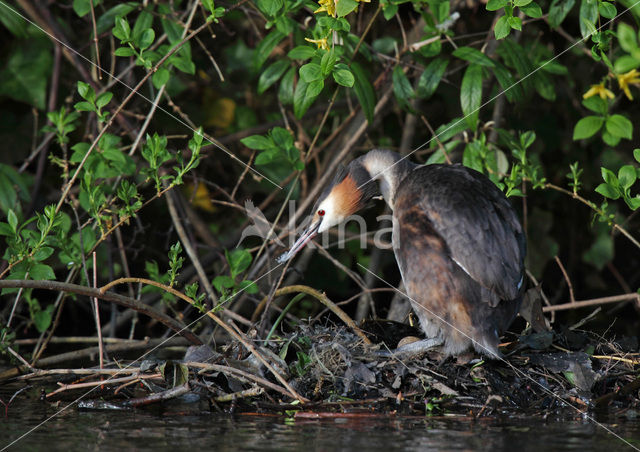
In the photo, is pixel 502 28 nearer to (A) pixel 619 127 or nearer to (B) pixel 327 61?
(B) pixel 327 61

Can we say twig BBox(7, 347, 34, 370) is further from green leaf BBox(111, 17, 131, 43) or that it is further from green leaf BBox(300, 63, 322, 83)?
green leaf BBox(300, 63, 322, 83)

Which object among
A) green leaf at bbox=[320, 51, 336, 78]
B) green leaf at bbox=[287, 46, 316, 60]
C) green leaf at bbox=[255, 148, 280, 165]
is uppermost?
green leaf at bbox=[287, 46, 316, 60]

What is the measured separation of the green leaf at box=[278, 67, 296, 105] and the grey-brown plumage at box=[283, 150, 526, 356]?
4.19ft

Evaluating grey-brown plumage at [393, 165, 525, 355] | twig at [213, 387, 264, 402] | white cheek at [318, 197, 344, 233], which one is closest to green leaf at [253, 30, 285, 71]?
white cheek at [318, 197, 344, 233]

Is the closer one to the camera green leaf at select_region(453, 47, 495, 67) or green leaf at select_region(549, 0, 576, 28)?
green leaf at select_region(453, 47, 495, 67)

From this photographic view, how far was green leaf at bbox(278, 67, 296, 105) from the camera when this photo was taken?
5.18 metres

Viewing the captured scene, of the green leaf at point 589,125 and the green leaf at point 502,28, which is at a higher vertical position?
the green leaf at point 502,28

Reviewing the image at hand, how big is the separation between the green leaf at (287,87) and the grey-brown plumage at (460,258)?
1276 millimetres

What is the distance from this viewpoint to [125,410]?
12.1 feet

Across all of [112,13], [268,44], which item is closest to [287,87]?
[268,44]

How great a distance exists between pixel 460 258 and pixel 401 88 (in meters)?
1.40

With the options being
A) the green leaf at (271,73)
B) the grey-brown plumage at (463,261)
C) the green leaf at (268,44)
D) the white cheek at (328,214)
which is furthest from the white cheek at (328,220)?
the green leaf at (268,44)

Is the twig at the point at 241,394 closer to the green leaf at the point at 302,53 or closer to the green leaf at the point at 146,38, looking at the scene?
the green leaf at the point at 302,53

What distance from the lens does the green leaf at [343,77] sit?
371cm
